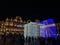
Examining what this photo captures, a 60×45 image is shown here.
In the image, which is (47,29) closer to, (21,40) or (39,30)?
(39,30)

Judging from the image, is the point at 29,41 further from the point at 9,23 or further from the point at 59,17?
the point at 59,17

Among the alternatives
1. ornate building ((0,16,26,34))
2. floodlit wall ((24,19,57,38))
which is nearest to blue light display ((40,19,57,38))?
floodlit wall ((24,19,57,38))

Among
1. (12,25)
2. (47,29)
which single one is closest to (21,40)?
(12,25)

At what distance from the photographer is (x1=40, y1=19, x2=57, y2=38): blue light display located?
1467mm

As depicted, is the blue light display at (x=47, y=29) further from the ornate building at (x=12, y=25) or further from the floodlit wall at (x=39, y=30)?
the ornate building at (x=12, y=25)

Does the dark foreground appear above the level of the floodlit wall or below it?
below

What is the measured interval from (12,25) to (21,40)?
22 centimetres

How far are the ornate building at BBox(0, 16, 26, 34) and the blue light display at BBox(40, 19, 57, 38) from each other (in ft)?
0.80

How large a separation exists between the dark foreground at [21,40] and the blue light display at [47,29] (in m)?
0.06

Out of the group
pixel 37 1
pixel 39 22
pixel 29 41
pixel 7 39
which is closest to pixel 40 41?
pixel 29 41

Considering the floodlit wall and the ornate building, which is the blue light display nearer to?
the floodlit wall

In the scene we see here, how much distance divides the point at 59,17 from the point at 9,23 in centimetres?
69

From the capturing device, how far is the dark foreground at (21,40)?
1428 millimetres

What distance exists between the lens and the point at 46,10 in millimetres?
1636
